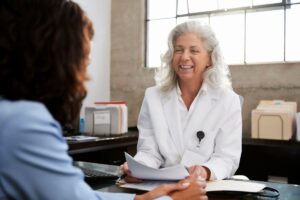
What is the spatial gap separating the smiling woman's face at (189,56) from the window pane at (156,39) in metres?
1.86

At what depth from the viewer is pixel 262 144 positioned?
108 inches

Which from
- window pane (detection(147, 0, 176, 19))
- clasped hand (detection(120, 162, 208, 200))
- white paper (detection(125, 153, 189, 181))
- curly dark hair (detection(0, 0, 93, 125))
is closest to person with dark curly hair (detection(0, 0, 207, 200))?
curly dark hair (detection(0, 0, 93, 125))

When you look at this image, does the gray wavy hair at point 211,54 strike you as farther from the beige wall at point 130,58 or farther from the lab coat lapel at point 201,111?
the beige wall at point 130,58

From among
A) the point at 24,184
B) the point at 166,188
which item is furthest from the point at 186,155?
the point at 24,184

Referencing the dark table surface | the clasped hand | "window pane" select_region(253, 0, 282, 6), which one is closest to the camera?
the clasped hand

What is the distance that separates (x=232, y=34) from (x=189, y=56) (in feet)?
5.38

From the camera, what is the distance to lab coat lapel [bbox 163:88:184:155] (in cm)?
177

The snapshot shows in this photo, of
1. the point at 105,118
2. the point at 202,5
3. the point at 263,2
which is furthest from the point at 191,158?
the point at 202,5

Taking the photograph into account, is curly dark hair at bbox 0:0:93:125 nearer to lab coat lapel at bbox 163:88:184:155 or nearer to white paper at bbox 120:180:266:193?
white paper at bbox 120:180:266:193

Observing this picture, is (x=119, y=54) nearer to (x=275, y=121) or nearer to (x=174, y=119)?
(x=275, y=121)

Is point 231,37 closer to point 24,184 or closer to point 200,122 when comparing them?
point 200,122

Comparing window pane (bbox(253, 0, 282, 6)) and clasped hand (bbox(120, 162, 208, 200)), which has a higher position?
window pane (bbox(253, 0, 282, 6))

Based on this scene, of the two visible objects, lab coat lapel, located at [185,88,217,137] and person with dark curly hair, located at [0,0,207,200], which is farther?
lab coat lapel, located at [185,88,217,137]

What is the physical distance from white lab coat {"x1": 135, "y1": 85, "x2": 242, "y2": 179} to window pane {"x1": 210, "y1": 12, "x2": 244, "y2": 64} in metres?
1.55
